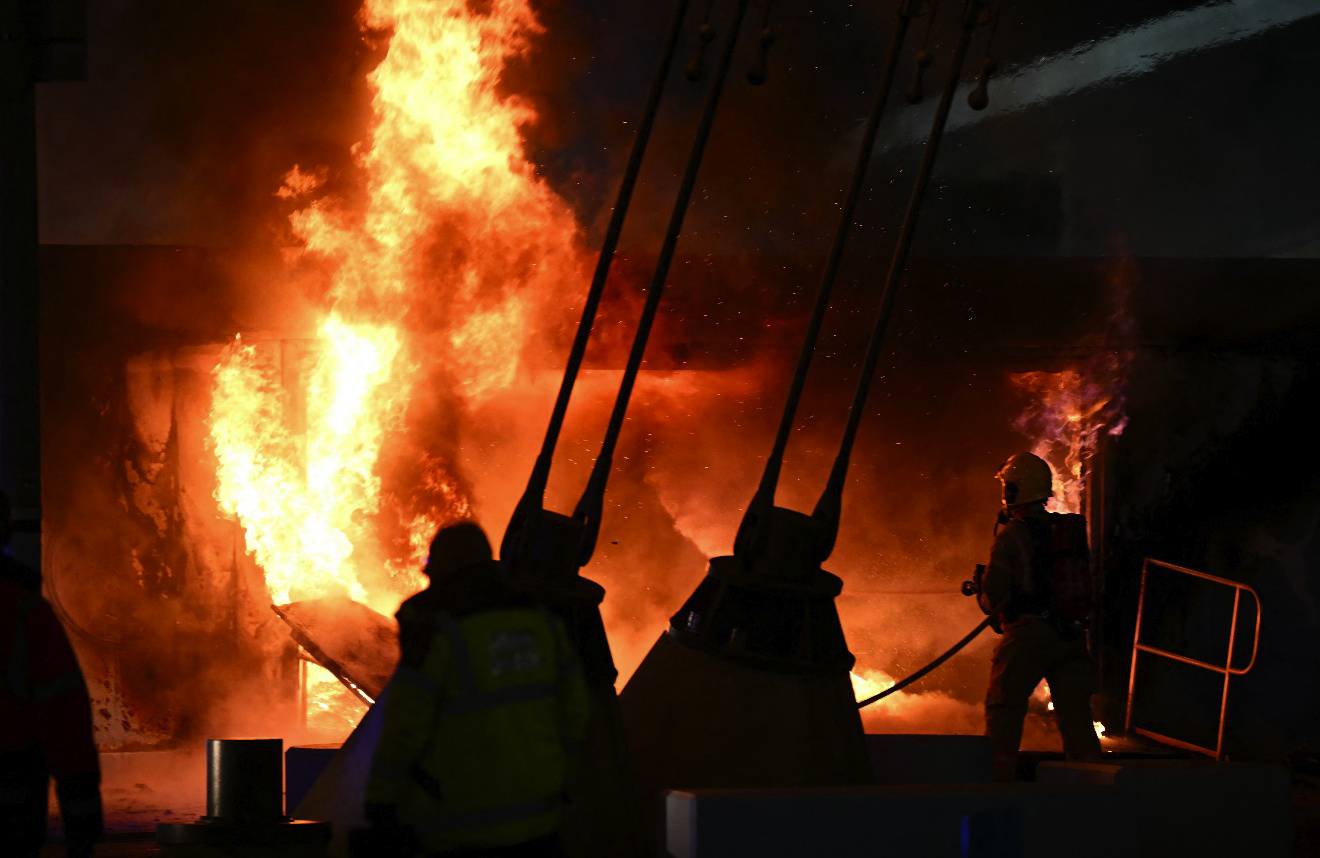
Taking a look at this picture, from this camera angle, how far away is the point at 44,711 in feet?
12.3

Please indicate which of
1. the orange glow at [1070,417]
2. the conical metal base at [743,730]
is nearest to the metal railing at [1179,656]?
the orange glow at [1070,417]

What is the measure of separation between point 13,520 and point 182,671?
14.1 feet

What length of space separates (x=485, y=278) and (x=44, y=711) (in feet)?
18.9

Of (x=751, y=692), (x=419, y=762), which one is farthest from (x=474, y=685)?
(x=751, y=692)

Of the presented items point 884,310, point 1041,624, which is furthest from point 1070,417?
point 884,310

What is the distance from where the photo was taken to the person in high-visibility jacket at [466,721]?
3.51m

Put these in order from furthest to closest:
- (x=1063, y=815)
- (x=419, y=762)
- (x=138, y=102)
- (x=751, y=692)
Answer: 1. (x=138, y=102)
2. (x=751, y=692)
3. (x=1063, y=815)
4. (x=419, y=762)

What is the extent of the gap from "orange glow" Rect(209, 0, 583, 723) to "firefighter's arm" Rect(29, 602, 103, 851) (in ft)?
17.7

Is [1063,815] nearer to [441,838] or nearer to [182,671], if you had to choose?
[441,838]

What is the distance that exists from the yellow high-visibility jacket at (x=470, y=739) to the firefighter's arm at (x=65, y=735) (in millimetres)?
823

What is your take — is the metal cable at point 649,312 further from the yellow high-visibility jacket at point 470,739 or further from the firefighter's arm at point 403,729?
the firefighter's arm at point 403,729

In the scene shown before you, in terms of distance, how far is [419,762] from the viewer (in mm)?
3566

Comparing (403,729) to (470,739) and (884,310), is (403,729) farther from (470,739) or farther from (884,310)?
(884,310)

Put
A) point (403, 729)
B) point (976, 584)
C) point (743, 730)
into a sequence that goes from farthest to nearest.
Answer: point (976, 584), point (743, 730), point (403, 729)
